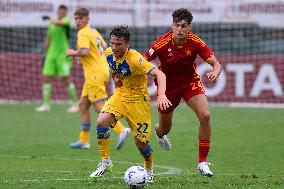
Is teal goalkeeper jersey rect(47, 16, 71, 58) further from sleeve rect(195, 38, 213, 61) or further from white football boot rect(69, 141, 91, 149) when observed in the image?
sleeve rect(195, 38, 213, 61)

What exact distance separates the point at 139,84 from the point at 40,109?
11.7 metres

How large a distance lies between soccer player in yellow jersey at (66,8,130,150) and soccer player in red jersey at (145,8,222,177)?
3346mm

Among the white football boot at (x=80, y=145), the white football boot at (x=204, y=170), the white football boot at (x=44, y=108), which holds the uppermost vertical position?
the white football boot at (x=204, y=170)

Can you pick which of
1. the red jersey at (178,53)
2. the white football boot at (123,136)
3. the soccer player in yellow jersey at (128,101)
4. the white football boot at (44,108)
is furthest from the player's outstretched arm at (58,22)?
the soccer player in yellow jersey at (128,101)

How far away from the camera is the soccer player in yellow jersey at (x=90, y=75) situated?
1531 cm

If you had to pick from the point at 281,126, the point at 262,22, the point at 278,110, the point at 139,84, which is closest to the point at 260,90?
the point at 278,110

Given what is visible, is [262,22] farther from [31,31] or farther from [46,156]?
[46,156]

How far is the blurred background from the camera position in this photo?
80.5 feet

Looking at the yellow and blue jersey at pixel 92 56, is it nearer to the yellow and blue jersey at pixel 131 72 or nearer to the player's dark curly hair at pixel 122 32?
the yellow and blue jersey at pixel 131 72

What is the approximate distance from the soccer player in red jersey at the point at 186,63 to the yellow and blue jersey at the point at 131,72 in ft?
2.17

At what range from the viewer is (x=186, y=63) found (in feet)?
39.0

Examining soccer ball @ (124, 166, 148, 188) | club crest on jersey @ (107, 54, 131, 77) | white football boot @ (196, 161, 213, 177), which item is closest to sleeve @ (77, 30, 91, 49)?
club crest on jersey @ (107, 54, 131, 77)

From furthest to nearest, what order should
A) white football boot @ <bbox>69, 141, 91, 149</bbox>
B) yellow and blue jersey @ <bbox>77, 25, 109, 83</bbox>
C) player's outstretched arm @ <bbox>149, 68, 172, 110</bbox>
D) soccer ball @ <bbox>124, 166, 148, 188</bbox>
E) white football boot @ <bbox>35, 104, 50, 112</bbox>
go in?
white football boot @ <bbox>35, 104, 50, 112</bbox> → white football boot @ <bbox>69, 141, 91, 149</bbox> → yellow and blue jersey @ <bbox>77, 25, 109, 83</bbox> → player's outstretched arm @ <bbox>149, 68, 172, 110</bbox> → soccer ball @ <bbox>124, 166, 148, 188</bbox>

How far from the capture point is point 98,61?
51.3 ft
